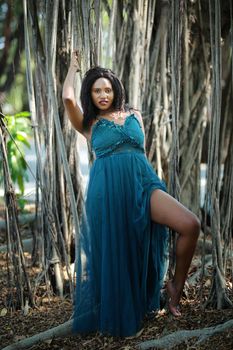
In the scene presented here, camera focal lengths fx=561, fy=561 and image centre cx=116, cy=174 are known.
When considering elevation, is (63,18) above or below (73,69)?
above

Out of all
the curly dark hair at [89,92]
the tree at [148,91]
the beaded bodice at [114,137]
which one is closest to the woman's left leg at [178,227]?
the tree at [148,91]

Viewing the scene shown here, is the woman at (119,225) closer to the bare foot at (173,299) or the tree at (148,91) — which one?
the bare foot at (173,299)

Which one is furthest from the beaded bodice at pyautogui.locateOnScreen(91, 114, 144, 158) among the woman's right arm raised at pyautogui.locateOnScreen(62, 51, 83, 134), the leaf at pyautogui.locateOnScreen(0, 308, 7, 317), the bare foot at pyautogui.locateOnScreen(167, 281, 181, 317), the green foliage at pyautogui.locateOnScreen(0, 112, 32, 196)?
the green foliage at pyautogui.locateOnScreen(0, 112, 32, 196)

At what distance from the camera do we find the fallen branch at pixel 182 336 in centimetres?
223

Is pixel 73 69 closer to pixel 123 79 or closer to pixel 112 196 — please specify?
pixel 112 196

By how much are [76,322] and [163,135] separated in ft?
6.22

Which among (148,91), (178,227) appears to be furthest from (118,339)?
(148,91)

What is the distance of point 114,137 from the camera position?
251cm

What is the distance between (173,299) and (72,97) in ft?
3.34

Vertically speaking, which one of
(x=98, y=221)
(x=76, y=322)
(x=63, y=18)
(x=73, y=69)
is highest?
(x=63, y=18)

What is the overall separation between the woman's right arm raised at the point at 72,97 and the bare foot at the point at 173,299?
844mm

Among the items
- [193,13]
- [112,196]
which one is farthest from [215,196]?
[193,13]

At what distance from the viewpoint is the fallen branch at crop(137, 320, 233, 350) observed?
223 cm

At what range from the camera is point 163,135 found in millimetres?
4109
